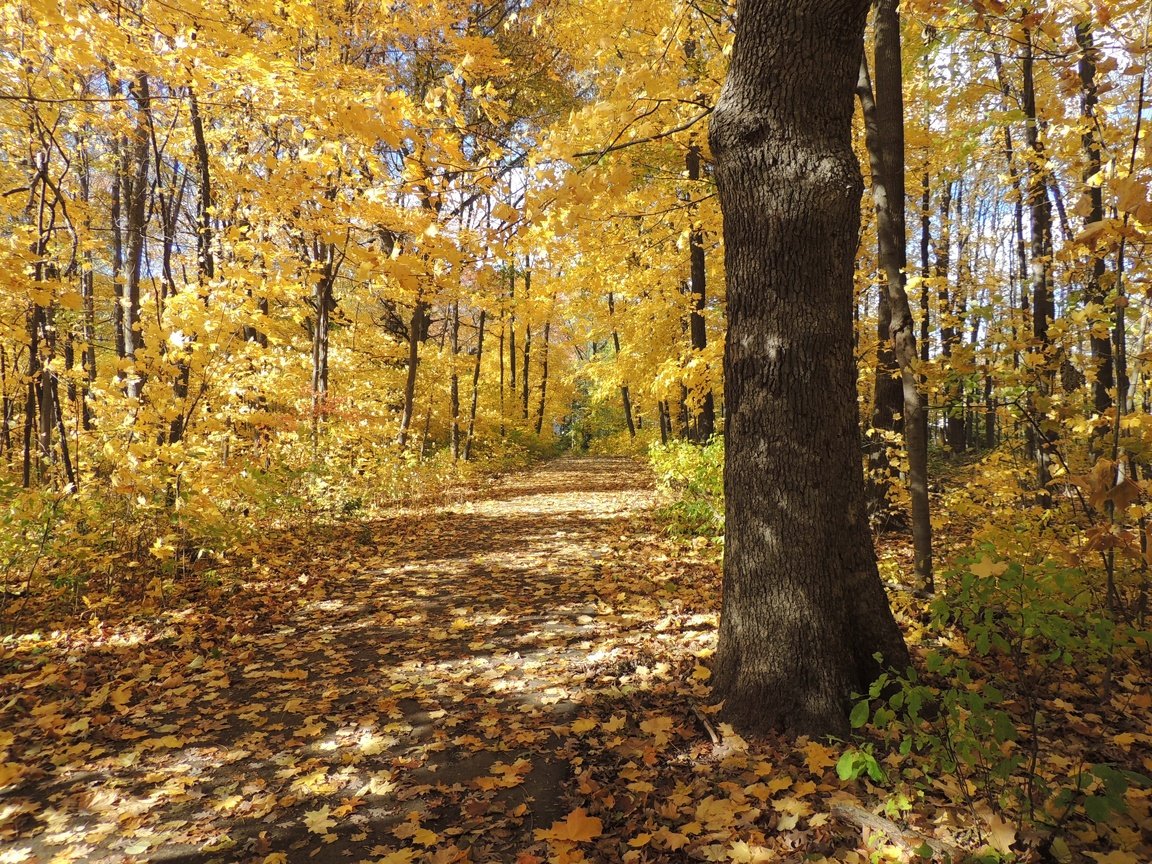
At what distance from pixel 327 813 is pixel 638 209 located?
22.9 ft

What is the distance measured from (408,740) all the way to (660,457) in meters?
10.1

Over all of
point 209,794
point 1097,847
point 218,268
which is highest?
point 218,268

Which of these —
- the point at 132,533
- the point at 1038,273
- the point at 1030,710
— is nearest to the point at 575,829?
the point at 1030,710

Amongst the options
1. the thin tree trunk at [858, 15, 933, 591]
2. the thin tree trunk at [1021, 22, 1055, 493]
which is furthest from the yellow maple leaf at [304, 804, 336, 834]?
the thin tree trunk at [1021, 22, 1055, 493]

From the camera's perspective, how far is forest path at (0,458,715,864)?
2.59 metres

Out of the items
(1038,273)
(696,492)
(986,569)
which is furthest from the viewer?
(696,492)

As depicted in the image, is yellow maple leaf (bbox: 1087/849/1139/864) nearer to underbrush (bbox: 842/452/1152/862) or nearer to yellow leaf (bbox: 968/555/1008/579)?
underbrush (bbox: 842/452/1152/862)

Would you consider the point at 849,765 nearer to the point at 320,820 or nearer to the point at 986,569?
the point at 986,569

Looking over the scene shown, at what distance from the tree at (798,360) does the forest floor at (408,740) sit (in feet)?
1.43

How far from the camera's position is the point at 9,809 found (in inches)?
109

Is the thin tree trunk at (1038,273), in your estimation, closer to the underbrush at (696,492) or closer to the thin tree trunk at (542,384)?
the underbrush at (696,492)

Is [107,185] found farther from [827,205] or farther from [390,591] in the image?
[827,205]

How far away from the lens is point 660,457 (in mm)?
12930

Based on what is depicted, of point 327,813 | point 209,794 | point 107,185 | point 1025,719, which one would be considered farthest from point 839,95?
point 107,185
